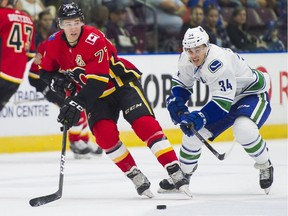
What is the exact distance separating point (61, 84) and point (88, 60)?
32 cm

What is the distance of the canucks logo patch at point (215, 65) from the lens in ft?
19.9

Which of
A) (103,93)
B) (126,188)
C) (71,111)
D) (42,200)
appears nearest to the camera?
(42,200)

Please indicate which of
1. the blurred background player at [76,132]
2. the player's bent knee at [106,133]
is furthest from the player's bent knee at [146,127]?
the blurred background player at [76,132]

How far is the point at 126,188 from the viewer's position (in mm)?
6773

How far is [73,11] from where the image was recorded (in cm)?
602

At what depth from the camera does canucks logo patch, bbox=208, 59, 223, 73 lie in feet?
19.9

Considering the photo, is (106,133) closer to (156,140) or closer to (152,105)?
(156,140)

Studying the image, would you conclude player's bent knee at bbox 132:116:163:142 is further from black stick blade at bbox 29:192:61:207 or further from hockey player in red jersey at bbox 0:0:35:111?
hockey player in red jersey at bbox 0:0:35:111

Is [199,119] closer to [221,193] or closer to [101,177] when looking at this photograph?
[221,193]

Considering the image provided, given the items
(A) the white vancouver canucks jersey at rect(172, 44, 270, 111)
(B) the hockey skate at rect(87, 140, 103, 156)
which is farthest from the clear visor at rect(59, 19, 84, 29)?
(B) the hockey skate at rect(87, 140, 103, 156)

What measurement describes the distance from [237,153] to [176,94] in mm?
2936

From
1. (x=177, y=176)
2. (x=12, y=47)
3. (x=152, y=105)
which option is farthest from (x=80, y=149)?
(x=177, y=176)

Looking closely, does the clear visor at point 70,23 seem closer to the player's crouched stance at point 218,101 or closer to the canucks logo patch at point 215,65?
the player's crouched stance at point 218,101

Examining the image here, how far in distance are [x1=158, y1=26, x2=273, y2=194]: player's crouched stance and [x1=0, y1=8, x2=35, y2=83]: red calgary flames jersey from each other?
8.93 ft
